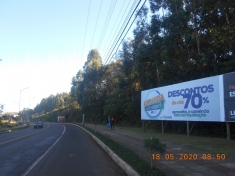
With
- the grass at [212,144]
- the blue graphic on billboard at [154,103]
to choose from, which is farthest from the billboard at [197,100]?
the grass at [212,144]

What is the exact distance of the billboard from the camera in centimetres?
1448

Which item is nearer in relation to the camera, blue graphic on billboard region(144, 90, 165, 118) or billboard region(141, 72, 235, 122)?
billboard region(141, 72, 235, 122)

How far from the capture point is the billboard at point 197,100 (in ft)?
47.5

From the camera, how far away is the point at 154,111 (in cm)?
2255

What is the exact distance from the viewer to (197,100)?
1697 cm

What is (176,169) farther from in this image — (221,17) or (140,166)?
(221,17)
